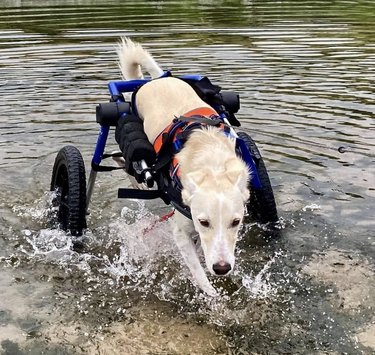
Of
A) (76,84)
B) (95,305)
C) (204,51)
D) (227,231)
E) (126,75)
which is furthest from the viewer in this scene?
(204,51)

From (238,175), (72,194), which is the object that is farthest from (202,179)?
(72,194)

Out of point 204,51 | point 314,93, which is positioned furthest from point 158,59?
point 314,93

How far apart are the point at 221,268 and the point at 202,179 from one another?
0.78 metres

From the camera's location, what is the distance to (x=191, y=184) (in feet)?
16.5

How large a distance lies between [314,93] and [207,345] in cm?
838

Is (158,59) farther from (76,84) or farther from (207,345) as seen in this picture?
(207,345)

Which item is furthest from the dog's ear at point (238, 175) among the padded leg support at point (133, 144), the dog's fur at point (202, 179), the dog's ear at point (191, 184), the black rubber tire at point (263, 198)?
the black rubber tire at point (263, 198)

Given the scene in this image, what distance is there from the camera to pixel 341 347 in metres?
4.91

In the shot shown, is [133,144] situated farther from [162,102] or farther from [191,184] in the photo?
[191,184]

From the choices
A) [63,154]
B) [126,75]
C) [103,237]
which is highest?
[126,75]

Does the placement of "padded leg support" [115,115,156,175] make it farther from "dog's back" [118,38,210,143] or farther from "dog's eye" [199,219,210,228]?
"dog's eye" [199,219,210,228]

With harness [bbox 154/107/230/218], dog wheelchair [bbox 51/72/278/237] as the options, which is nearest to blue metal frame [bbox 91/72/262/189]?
dog wheelchair [bbox 51/72/278/237]

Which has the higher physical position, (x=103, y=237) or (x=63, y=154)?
(x=63, y=154)

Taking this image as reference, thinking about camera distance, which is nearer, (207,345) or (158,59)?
(207,345)
